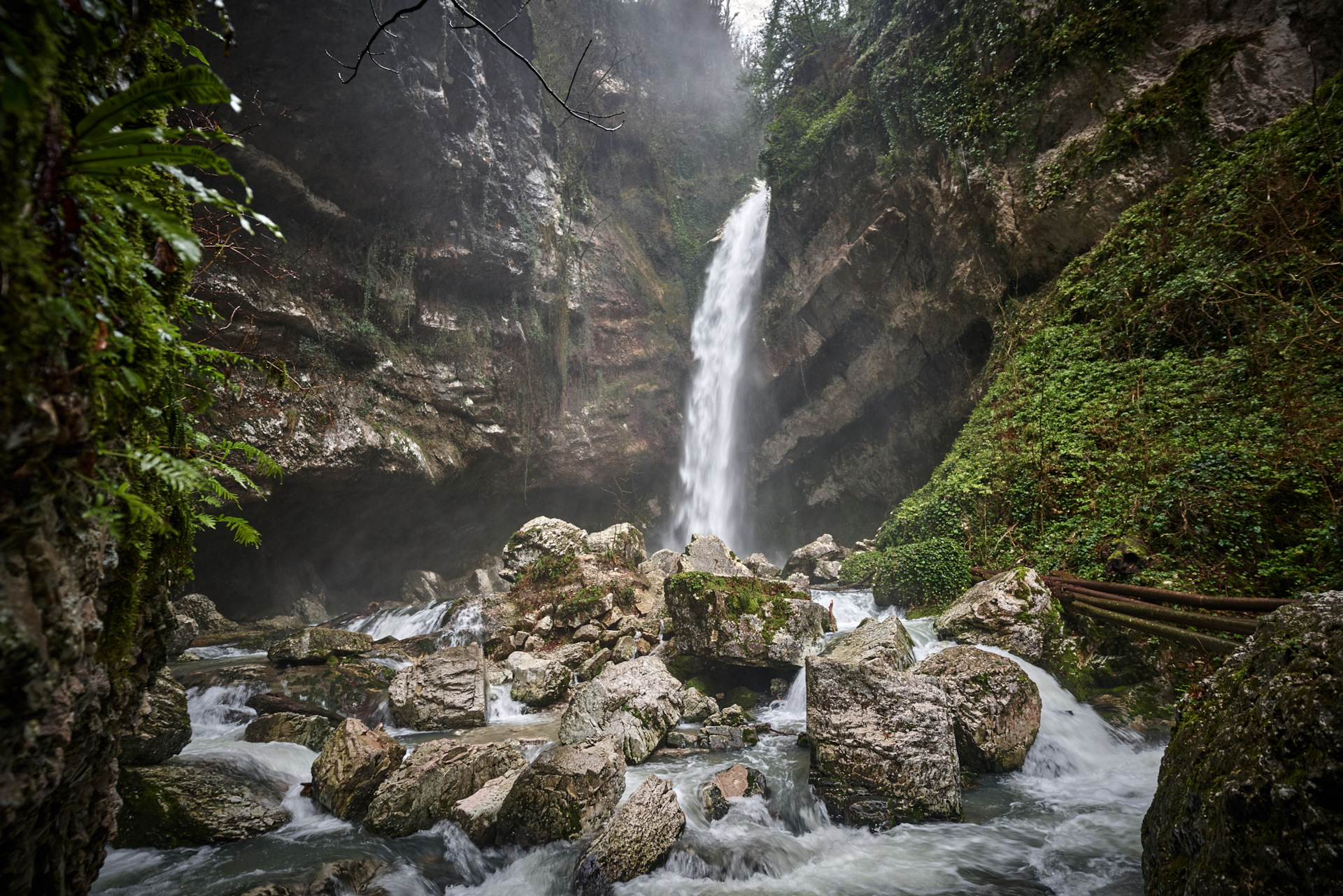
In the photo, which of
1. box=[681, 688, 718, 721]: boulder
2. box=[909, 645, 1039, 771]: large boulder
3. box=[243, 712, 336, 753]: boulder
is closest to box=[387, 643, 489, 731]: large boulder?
box=[243, 712, 336, 753]: boulder

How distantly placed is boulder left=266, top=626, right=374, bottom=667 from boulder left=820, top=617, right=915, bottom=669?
7417mm

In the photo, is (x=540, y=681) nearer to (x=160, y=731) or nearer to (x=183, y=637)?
(x=160, y=731)

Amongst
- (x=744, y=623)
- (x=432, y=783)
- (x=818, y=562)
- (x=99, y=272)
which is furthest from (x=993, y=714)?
(x=818, y=562)

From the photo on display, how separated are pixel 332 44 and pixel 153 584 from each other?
14.2 metres

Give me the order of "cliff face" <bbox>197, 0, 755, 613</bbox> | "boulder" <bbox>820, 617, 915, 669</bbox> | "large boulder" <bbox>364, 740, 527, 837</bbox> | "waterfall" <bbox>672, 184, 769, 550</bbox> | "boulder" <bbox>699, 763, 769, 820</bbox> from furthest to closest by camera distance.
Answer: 1. "waterfall" <bbox>672, 184, 769, 550</bbox>
2. "cliff face" <bbox>197, 0, 755, 613</bbox>
3. "boulder" <bbox>820, 617, 915, 669</bbox>
4. "boulder" <bbox>699, 763, 769, 820</bbox>
5. "large boulder" <bbox>364, 740, 527, 837</bbox>

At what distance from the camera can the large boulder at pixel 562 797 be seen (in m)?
3.57

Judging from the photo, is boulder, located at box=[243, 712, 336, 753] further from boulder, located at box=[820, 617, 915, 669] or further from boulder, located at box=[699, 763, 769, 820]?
boulder, located at box=[820, 617, 915, 669]

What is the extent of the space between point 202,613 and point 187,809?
10799mm

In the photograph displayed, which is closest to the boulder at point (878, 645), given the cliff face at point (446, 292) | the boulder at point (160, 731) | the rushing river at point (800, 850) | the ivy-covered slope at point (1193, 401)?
the rushing river at point (800, 850)

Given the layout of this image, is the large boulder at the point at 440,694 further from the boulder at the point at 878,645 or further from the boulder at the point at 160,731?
the boulder at the point at 878,645

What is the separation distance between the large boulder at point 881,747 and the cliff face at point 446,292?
1198cm

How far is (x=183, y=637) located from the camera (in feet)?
33.5

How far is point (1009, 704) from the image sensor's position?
14.3ft

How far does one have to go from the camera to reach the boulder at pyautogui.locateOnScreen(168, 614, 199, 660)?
31.3 ft
